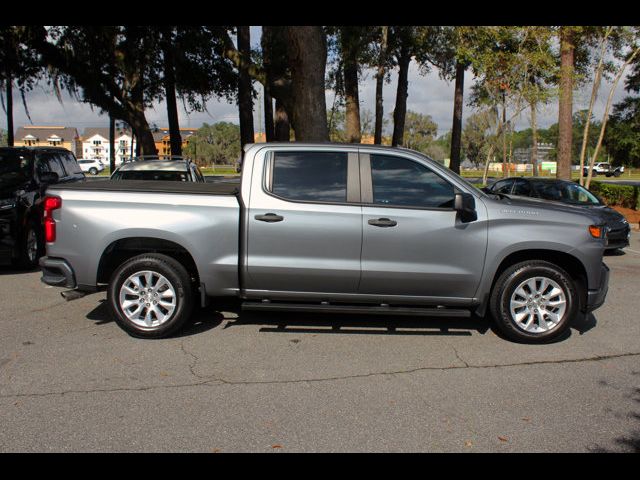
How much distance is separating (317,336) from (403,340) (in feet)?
2.86

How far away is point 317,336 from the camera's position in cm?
573

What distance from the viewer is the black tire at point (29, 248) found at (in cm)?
860

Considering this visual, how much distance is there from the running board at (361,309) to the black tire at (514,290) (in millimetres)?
375

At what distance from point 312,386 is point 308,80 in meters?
9.10

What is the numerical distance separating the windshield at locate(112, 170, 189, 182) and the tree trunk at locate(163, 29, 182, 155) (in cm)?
1083

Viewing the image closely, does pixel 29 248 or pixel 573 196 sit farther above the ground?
pixel 573 196

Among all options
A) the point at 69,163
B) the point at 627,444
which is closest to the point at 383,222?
the point at 627,444

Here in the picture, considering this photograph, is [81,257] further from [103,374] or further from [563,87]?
[563,87]

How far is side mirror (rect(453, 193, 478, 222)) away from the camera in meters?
5.25

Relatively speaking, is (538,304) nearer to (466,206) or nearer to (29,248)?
(466,206)

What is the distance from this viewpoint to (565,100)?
17609mm

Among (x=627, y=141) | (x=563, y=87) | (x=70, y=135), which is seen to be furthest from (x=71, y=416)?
(x=70, y=135)

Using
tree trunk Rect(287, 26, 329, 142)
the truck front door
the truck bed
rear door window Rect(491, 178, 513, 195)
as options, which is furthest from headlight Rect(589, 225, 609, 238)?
rear door window Rect(491, 178, 513, 195)

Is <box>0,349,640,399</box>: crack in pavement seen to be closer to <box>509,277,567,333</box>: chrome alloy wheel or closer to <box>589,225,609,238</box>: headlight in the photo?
<box>509,277,567,333</box>: chrome alloy wheel
